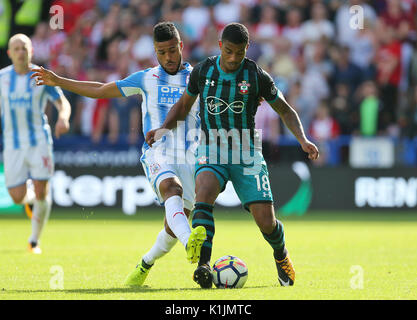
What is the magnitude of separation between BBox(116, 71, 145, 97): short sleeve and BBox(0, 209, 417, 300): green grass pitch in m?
1.72

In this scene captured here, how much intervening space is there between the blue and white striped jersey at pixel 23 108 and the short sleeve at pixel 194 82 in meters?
4.25

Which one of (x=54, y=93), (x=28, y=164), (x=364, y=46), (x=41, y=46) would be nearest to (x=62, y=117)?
(x=54, y=93)

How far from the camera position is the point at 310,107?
55.0 feet

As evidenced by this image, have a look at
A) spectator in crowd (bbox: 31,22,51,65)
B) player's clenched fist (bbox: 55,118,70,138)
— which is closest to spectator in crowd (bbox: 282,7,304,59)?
spectator in crowd (bbox: 31,22,51,65)

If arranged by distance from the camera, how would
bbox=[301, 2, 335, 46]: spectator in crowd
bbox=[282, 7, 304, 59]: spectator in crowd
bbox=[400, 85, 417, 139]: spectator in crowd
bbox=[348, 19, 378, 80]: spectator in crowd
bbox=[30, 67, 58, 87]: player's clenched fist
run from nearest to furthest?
bbox=[30, 67, 58, 87]: player's clenched fist
bbox=[400, 85, 417, 139]: spectator in crowd
bbox=[348, 19, 378, 80]: spectator in crowd
bbox=[301, 2, 335, 46]: spectator in crowd
bbox=[282, 7, 304, 59]: spectator in crowd

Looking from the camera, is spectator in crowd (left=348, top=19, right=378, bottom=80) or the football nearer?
the football

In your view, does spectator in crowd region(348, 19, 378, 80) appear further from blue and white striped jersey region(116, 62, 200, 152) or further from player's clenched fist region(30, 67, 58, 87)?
player's clenched fist region(30, 67, 58, 87)

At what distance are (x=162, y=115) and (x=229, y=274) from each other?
1.61m

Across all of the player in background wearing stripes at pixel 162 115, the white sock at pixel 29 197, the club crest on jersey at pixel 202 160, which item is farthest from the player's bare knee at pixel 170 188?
the white sock at pixel 29 197

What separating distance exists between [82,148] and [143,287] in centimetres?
964

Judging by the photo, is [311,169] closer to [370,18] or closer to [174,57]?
[370,18]

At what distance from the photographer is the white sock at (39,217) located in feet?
34.0

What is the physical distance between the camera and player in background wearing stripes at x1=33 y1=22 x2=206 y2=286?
701 centimetres

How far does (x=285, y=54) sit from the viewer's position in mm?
17156
